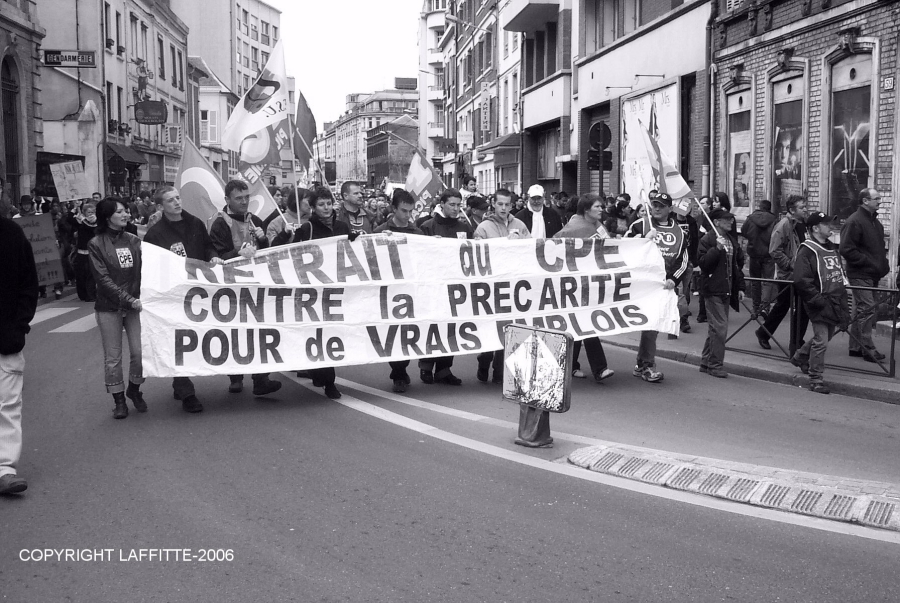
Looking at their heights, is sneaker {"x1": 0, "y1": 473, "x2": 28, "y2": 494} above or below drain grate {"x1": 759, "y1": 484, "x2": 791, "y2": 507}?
above

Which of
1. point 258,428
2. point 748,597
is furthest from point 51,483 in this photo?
point 748,597

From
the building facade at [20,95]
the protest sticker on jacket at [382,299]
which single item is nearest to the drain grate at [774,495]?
the protest sticker on jacket at [382,299]

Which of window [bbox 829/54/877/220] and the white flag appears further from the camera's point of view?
window [bbox 829/54/877/220]

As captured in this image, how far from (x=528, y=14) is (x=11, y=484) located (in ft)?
100

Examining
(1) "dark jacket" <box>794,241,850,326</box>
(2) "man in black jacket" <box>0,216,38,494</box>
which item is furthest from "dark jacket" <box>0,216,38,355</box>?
(1) "dark jacket" <box>794,241,850,326</box>

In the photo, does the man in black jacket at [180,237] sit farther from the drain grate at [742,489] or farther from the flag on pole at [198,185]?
the drain grate at [742,489]

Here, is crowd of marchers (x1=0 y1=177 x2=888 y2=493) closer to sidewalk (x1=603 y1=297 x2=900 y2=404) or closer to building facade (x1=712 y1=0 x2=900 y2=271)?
sidewalk (x1=603 y1=297 x2=900 y2=404)

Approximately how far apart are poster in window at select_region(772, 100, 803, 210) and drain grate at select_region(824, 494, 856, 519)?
39.2 feet

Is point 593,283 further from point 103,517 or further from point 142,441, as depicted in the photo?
point 103,517

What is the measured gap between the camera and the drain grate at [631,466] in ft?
21.2

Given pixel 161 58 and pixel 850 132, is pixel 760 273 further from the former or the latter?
pixel 161 58

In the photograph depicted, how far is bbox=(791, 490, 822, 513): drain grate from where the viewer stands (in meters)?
5.70

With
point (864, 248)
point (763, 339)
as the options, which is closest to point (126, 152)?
point (763, 339)

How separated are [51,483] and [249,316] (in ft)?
9.49
